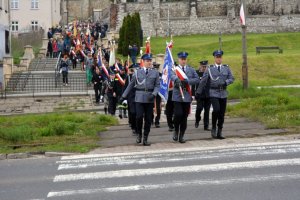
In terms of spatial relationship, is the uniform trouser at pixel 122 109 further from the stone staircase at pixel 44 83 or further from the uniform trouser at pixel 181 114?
the stone staircase at pixel 44 83

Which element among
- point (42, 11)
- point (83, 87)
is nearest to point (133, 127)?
point (83, 87)

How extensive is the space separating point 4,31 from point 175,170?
28.5m

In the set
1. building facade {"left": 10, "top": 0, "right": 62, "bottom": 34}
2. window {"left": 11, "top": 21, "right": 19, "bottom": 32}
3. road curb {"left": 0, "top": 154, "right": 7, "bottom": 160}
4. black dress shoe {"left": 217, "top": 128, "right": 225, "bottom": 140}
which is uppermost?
building facade {"left": 10, "top": 0, "right": 62, "bottom": 34}

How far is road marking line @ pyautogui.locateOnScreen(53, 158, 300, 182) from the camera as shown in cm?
1048

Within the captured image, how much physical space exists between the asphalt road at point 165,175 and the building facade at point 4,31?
81.8 ft

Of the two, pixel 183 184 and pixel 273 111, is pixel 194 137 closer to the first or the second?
pixel 273 111

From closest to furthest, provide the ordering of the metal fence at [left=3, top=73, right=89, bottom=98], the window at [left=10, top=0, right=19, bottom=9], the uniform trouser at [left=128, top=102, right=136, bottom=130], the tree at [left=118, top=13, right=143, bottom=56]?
the uniform trouser at [left=128, top=102, right=136, bottom=130] < the metal fence at [left=3, top=73, right=89, bottom=98] < the tree at [left=118, top=13, right=143, bottom=56] < the window at [left=10, top=0, right=19, bottom=9]

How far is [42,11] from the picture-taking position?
64.4 meters

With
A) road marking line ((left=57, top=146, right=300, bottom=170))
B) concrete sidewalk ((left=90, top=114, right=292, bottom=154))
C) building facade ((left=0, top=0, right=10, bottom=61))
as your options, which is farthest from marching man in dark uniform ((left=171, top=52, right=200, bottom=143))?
building facade ((left=0, top=0, right=10, bottom=61))

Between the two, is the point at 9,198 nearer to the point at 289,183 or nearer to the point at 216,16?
the point at 289,183

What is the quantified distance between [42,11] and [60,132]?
50.4m

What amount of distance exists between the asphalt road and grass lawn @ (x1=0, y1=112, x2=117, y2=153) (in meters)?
1.20

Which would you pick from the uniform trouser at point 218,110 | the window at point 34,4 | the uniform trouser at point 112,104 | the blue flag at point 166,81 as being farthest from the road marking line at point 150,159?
the window at point 34,4

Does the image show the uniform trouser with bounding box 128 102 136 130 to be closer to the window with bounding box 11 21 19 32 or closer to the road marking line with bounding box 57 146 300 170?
the road marking line with bounding box 57 146 300 170
